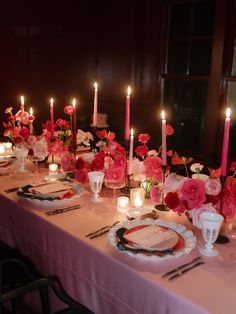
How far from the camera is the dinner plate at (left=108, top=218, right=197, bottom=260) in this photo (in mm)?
1272

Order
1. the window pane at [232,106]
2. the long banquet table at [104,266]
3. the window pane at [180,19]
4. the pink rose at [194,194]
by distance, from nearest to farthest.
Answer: the long banquet table at [104,266]
the pink rose at [194,194]
the window pane at [232,106]
the window pane at [180,19]

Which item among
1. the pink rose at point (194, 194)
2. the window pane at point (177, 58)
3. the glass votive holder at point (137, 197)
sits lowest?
the glass votive holder at point (137, 197)

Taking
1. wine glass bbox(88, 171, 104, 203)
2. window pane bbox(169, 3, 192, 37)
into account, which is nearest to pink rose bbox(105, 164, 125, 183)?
wine glass bbox(88, 171, 104, 203)

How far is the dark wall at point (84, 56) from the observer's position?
3734 mm

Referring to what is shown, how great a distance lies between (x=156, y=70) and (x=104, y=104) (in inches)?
32.2

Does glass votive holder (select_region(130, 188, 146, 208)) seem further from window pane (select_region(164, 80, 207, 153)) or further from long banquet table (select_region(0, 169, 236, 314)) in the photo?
window pane (select_region(164, 80, 207, 153))

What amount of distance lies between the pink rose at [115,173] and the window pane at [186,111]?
78.2 inches

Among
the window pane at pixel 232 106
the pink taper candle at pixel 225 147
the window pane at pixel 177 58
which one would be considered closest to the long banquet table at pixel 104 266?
the pink taper candle at pixel 225 147

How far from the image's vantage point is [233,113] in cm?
338

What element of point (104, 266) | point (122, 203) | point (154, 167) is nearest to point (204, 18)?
point (154, 167)

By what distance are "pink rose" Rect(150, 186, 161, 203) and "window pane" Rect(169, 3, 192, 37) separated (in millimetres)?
2316

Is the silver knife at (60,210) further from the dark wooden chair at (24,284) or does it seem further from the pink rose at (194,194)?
the pink rose at (194,194)

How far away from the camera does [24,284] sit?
1378mm

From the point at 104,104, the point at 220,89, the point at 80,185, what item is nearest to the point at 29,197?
the point at 80,185
